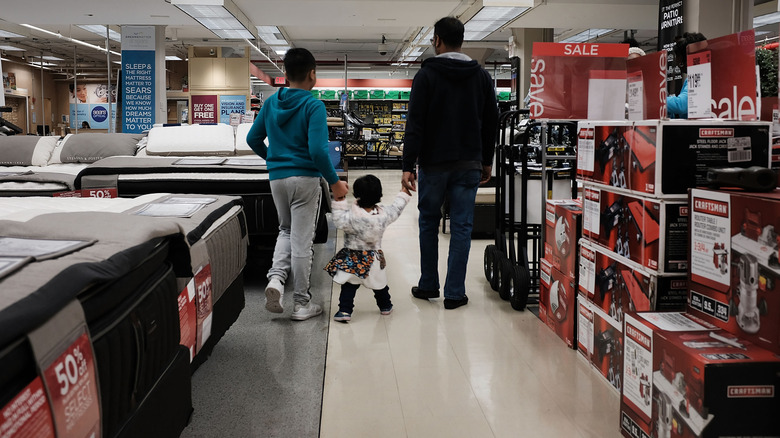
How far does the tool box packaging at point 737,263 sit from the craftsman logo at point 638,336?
0.65ft

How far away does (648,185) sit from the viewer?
8.06ft

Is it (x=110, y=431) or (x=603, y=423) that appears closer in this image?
(x=110, y=431)

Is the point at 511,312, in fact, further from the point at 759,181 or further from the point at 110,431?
the point at 110,431

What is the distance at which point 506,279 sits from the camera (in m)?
4.09

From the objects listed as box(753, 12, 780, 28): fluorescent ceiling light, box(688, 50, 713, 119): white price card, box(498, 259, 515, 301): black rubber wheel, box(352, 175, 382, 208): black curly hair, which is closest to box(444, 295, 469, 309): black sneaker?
box(498, 259, 515, 301): black rubber wheel

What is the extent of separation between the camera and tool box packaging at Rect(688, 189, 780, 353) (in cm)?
180

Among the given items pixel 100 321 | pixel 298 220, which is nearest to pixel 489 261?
pixel 298 220

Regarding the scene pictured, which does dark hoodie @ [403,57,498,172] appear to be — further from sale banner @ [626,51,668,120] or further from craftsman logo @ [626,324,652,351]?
craftsman logo @ [626,324,652,351]

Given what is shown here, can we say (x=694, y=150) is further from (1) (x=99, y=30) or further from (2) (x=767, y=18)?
(1) (x=99, y=30)

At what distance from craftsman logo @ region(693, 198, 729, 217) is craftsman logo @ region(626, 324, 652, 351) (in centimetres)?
44

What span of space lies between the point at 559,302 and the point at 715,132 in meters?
1.25

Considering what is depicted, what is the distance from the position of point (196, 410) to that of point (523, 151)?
7.52 feet

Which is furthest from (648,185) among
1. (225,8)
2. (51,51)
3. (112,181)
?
(51,51)

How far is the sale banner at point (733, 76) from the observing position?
237cm
